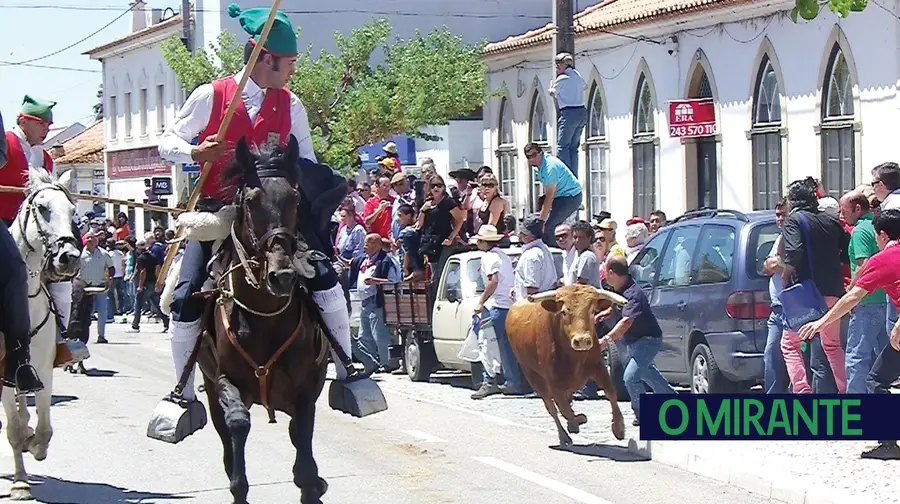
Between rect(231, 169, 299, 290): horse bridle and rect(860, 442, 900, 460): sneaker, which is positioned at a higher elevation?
rect(231, 169, 299, 290): horse bridle

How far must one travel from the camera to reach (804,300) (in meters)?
12.6

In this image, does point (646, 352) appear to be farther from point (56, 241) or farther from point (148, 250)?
point (148, 250)

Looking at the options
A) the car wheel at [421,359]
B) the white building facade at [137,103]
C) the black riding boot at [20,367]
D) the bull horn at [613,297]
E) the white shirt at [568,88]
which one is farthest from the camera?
the white building facade at [137,103]

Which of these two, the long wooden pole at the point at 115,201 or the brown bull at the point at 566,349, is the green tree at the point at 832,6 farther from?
the brown bull at the point at 566,349

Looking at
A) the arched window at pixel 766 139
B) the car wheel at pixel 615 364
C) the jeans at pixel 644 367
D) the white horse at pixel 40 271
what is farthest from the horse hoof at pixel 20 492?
the arched window at pixel 766 139

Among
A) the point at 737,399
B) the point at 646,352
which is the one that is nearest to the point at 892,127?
the point at 646,352

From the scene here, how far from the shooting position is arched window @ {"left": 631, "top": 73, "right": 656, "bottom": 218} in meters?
30.3

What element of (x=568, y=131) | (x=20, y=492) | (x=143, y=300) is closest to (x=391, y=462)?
(x=20, y=492)

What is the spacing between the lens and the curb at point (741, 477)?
388 inches

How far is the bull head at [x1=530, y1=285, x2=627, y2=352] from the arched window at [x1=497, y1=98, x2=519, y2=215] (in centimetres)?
2376

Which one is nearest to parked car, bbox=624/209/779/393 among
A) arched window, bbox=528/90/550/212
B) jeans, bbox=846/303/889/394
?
jeans, bbox=846/303/889/394

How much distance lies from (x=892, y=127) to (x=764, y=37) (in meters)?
4.27

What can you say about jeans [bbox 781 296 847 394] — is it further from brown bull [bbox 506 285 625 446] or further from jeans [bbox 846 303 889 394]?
brown bull [bbox 506 285 625 446]

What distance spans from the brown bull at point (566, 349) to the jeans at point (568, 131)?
Result: 737 cm
